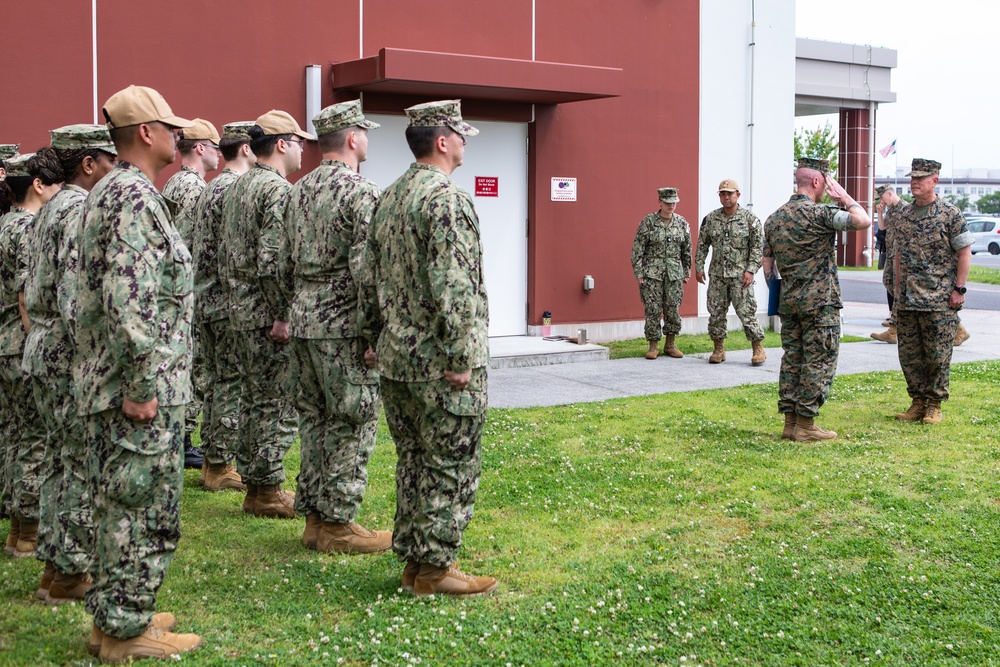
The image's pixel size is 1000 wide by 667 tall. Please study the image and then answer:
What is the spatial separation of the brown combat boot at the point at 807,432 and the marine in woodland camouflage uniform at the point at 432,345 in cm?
431

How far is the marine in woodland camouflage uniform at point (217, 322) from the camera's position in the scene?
23.2 ft

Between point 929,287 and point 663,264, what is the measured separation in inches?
186

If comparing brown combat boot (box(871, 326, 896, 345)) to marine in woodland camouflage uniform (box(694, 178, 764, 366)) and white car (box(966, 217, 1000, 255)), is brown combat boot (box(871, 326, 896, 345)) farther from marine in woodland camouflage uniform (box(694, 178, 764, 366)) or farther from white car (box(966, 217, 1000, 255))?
white car (box(966, 217, 1000, 255))

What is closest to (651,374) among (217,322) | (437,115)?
(217,322)

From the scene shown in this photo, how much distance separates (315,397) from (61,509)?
4.84ft

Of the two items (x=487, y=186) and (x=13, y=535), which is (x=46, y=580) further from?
(x=487, y=186)

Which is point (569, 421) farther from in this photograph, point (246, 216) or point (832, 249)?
point (246, 216)

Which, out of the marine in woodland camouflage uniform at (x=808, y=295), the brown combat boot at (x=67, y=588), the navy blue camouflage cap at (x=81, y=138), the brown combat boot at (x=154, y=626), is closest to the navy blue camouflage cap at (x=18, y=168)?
the navy blue camouflage cap at (x=81, y=138)

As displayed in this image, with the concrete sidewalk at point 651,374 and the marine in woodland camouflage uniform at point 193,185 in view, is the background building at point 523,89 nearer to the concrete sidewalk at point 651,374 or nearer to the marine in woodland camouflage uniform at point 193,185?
the concrete sidewalk at point 651,374

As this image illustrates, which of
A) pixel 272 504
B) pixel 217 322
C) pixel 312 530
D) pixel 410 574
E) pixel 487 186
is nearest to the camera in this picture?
pixel 410 574

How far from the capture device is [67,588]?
505 centimetres

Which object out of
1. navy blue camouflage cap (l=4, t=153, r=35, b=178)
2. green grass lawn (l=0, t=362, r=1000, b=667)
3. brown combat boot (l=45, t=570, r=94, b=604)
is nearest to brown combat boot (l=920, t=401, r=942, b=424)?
green grass lawn (l=0, t=362, r=1000, b=667)

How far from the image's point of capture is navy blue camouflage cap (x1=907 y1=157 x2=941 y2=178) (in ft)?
30.8

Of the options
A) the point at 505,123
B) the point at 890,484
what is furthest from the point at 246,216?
the point at 505,123
